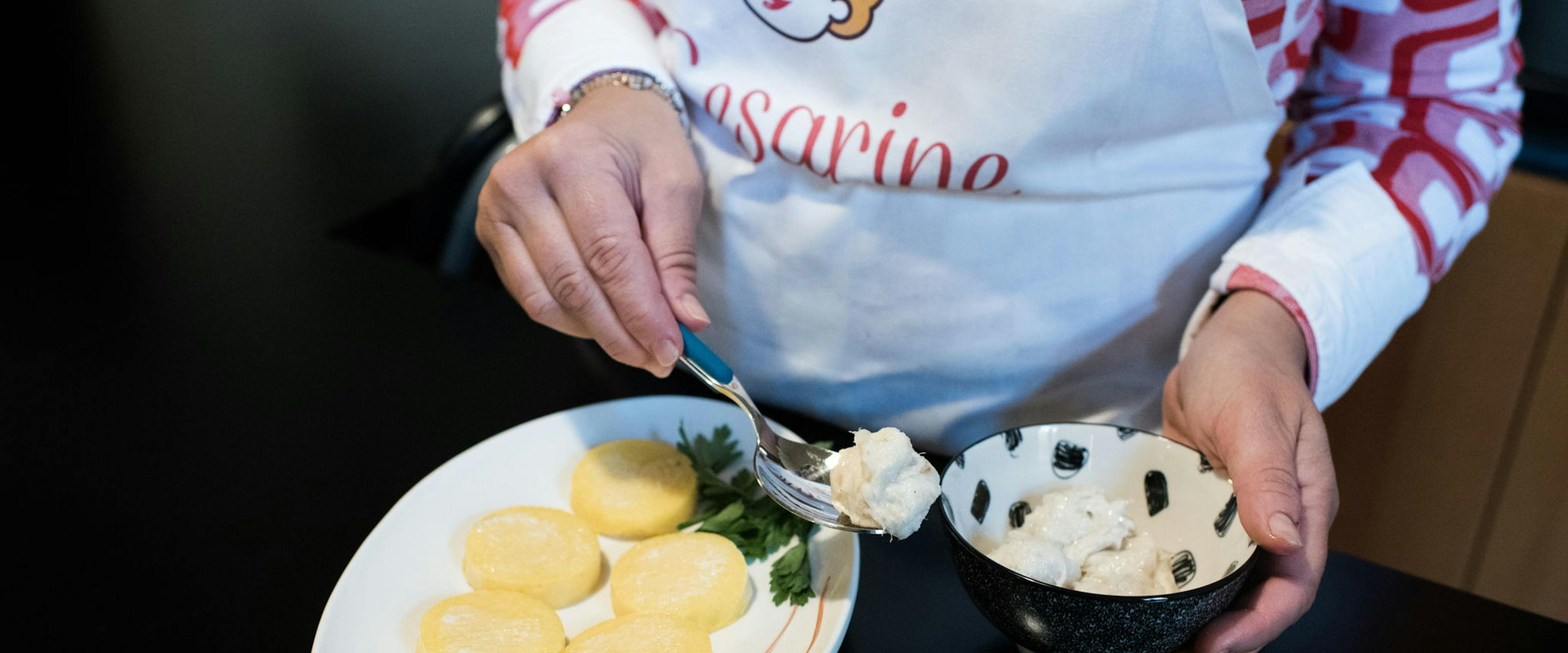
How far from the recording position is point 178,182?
1399 millimetres

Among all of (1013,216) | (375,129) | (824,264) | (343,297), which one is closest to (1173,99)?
(1013,216)

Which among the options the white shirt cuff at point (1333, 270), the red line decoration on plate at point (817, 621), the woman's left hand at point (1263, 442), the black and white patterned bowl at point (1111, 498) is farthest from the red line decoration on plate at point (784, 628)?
the white shirt cuff at point (1333, 270)

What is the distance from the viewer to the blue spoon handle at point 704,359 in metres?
0.79

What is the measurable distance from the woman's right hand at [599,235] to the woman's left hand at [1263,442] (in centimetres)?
38

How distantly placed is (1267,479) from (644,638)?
418 millimetres

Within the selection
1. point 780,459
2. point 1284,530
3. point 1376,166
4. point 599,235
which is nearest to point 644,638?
point 780,459

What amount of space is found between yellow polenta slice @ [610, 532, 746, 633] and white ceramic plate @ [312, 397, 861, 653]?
26 millimetres

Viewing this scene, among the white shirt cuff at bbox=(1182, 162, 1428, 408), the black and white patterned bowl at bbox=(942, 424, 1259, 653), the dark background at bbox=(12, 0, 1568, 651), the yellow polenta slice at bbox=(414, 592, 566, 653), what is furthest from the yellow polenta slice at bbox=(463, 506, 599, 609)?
the white shirt cuff at bbox=(1182, 162, 1428, 408)

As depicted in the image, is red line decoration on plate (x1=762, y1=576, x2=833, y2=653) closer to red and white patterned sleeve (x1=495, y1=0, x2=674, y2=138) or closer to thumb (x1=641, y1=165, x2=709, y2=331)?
thumb (x1=641, y1=165, x2=709, y2=331)

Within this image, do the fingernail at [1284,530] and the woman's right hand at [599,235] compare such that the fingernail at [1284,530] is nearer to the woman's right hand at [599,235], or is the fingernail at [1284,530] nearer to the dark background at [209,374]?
the woman's right hand at [599,235]

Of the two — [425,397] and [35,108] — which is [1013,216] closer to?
[425,397]

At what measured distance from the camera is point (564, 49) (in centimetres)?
94

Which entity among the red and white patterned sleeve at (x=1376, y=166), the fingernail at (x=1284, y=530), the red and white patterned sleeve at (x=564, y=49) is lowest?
the fingernail at (x=1284, y=530)

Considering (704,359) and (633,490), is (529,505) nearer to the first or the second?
(633,490)
